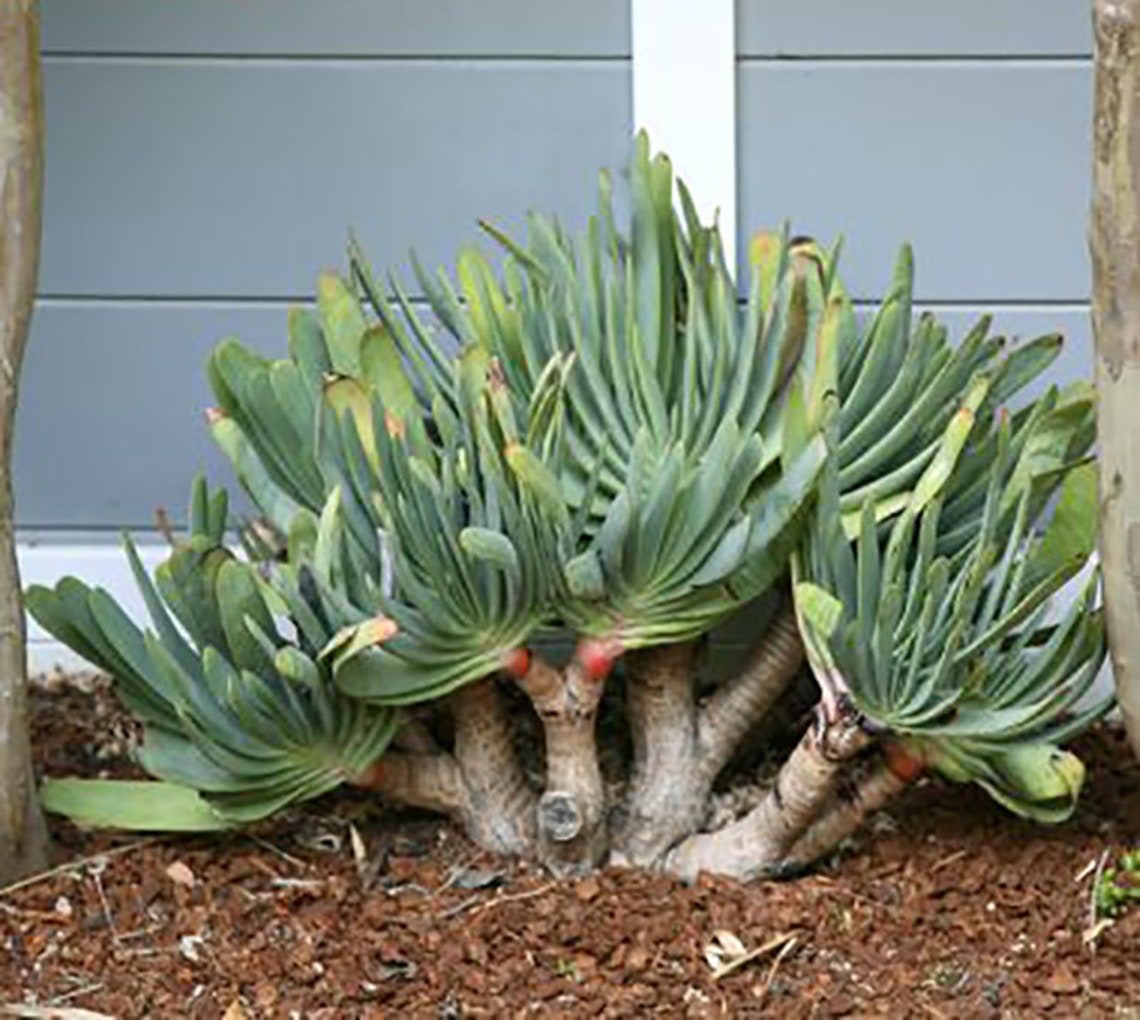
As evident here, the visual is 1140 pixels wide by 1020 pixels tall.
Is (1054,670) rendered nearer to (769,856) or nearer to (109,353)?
(769,856)

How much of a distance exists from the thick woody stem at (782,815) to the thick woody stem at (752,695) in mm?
97

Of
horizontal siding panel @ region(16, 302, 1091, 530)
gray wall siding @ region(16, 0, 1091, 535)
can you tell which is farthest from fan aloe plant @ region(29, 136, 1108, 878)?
horizontal siding panel @ region(16, 302, 1091, 530)

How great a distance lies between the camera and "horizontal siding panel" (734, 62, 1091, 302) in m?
4.31

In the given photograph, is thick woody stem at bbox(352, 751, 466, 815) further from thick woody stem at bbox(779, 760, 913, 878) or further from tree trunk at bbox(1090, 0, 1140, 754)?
tree trunk at bbox(1090, 0, 1140, 754)

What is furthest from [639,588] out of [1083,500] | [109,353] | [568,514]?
[109,353]

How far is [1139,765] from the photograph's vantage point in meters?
4.09

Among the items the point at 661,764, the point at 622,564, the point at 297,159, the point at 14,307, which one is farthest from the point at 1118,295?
the point at 297,159

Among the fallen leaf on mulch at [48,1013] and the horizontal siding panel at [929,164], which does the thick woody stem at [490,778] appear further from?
the horizontal siding panel at [929,164]

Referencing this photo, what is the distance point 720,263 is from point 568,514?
1.76 feet

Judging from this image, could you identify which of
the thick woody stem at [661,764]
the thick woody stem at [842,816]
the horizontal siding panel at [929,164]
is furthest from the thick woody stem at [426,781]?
the horizontal siding panel at [929,164]

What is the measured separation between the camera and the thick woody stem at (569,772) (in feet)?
12.0

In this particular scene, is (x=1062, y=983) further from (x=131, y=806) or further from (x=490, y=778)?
(x=131, y=806)

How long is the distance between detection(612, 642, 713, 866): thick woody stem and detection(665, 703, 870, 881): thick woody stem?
0.04 m

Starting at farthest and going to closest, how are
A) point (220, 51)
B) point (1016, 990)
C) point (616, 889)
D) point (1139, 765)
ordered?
point (220, 51) < point (1139, 765) < point (616, 889) < point (1016, 990)
